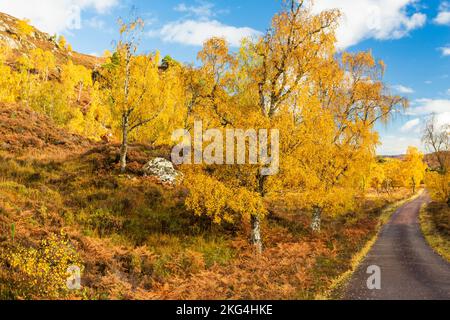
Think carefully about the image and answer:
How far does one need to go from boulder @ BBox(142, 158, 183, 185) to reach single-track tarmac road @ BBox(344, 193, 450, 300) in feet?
46.3

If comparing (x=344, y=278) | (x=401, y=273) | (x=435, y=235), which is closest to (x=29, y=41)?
(x=435, y=235)

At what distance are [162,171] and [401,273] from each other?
16759 millimetres

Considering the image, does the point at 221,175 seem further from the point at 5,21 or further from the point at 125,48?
the point at 5,21

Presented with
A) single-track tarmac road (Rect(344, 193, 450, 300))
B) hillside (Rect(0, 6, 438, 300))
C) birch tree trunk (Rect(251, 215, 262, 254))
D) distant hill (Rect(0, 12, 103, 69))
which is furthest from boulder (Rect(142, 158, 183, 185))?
distant hill (Rect(0, 12, 103, 69))

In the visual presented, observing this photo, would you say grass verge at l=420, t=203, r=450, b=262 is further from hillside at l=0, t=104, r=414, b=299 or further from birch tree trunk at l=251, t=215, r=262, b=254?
birch tree trunk at l=251, t=215, r=262, b=254

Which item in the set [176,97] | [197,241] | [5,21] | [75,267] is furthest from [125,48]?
[5,21]

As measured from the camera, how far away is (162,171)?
79.5 feet

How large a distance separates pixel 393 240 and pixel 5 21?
153 metres

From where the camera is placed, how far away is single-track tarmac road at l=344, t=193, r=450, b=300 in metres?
11.0

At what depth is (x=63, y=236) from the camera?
500 inches

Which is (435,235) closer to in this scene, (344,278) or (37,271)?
(344,278)

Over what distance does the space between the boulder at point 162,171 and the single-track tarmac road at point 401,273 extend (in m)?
14.1

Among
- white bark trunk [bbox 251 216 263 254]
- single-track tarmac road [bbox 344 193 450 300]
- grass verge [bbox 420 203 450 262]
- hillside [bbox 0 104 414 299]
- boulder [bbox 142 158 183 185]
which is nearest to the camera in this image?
hillside [bbox 0 104 414 299]
